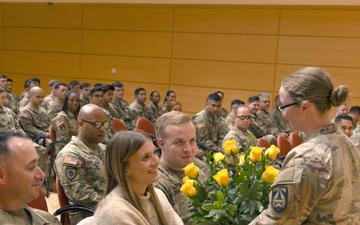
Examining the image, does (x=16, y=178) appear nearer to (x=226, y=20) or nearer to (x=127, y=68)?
(x=226, y=20)

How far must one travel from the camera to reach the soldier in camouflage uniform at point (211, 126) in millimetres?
7023

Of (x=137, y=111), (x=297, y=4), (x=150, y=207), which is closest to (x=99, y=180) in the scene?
(x=150, y=207)

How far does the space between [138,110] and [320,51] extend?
347 cm

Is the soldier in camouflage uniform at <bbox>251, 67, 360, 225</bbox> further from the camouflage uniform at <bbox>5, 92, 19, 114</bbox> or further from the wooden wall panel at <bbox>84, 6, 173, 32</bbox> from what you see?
the wooden wall panel at <bbox>84, 6, 173, 32</bbox>

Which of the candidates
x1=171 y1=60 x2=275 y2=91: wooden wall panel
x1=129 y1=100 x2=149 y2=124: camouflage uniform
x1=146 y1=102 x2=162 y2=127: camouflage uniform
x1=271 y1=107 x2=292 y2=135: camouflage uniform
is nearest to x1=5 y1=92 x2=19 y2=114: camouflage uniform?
x1=129 y1=100 x2=149 y2=124: camouflage uniform

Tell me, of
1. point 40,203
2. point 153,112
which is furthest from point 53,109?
point 40,203

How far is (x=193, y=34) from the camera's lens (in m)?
10.9

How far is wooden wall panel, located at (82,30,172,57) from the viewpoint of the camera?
11227 millimetres

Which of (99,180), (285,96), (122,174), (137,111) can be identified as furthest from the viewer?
(137,111)

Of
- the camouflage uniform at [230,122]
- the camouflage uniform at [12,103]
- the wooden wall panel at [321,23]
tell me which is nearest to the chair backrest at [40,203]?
the camouflage uniform at [230,122]

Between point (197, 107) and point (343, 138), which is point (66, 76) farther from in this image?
point (343, 138)

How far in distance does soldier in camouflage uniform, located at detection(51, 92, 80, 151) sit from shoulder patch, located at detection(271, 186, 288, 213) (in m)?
4.11

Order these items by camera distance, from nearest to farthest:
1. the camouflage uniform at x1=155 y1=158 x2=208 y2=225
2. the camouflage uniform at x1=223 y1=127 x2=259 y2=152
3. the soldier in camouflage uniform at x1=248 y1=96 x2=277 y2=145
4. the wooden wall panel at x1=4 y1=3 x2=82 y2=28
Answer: the camouflage uniform at x1=155 y1=158 x2=208 y2=225
the camouflage uniform at x1=223 y1=127 x2=259 y2=152
the soldier in camouflage uniform at x1=248 y1=96 x2=277 y2=145
the wooden wall panel at x1=4 y1=3 x2=82 y2=28

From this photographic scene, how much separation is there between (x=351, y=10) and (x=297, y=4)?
0.94 m
